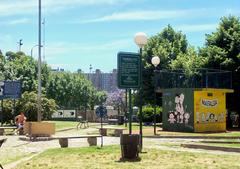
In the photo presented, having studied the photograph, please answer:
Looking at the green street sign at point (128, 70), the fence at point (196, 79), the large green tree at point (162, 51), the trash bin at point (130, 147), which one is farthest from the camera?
the large green tree at point (162, 51)

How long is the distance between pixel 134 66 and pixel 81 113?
183ft

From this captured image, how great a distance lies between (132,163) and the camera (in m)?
14.7

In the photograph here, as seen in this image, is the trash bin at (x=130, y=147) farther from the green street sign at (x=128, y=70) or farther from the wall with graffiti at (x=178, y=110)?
the wall with graffiti at (x=178, y=110)

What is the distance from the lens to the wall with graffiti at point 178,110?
113ft

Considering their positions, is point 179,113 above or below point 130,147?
above

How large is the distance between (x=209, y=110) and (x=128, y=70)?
19.0m

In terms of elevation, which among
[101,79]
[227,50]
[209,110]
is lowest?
[209,110]

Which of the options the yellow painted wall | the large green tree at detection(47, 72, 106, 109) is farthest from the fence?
the large green tree at detection(47, 72, 106, 109)

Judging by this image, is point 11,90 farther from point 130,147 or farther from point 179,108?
point 130,147

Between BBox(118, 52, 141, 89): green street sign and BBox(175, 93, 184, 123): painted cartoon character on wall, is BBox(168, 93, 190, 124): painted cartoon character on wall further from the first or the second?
BBox(118, 52, 141, 89): green street sign

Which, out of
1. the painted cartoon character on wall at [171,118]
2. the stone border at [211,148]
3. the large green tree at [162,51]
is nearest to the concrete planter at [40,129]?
the painted cartoon character on wall at [171,118]

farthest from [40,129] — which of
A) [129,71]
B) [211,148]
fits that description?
[129,71]

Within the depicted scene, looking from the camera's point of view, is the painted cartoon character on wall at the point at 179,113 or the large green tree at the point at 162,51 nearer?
the painted cartoon character on wall at the point at 179,113

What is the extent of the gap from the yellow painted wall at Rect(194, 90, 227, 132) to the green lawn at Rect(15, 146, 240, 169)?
1711 centimetres
